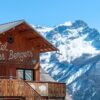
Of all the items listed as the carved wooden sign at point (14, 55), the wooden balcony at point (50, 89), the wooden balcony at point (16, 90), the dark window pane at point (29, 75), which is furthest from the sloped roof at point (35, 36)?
the wooden balcony at point (16, 90)

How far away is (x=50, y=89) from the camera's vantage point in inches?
1955

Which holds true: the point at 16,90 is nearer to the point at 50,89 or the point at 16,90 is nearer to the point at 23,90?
the point at 23,90

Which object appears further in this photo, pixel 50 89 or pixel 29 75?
pixel 29 75

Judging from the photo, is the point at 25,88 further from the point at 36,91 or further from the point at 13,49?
the point at 13,49

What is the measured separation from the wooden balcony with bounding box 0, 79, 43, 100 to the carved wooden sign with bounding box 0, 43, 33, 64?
6194 mm

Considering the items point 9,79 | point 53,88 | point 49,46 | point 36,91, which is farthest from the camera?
point 49,46

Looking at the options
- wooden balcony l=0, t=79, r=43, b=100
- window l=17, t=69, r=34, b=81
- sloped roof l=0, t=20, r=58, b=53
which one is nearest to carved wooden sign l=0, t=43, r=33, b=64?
window l=17, t=69, r=34, b=81

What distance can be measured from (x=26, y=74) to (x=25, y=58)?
5.71 feet

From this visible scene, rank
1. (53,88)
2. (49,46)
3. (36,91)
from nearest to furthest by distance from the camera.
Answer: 1. (36,91)
2. (53,88)
3. (49,46)

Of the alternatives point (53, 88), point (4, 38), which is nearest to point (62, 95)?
point (53, 88)

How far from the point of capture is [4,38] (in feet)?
165

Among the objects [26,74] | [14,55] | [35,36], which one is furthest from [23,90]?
[35,36]

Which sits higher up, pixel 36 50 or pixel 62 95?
pixel 36 50

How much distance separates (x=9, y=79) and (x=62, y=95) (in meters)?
8.99
